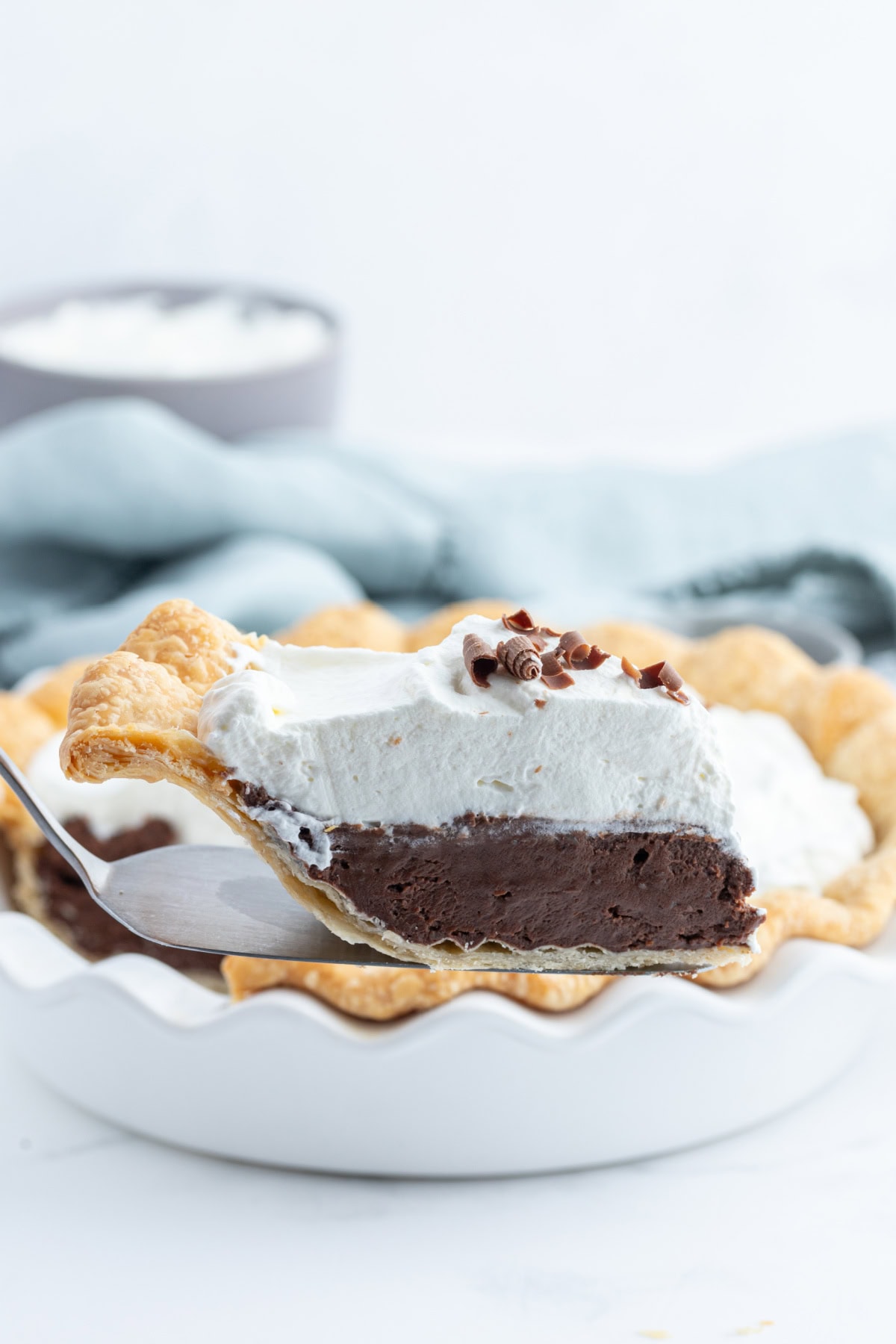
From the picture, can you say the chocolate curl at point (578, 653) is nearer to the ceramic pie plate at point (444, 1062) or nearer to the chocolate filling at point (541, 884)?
the chocolate filling at point (541, 884)

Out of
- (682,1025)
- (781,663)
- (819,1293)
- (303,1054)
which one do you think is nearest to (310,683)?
(303,1054)

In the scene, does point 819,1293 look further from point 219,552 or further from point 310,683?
point 219,552

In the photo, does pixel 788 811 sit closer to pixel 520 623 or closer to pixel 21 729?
pixel 520 623

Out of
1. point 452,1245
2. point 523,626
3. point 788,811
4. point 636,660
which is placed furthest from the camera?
point 636,660

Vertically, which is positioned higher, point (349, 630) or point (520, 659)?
point (520, 659)

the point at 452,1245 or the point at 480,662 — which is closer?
the point at 480,662

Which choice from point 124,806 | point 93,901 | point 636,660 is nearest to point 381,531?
point 636,660
